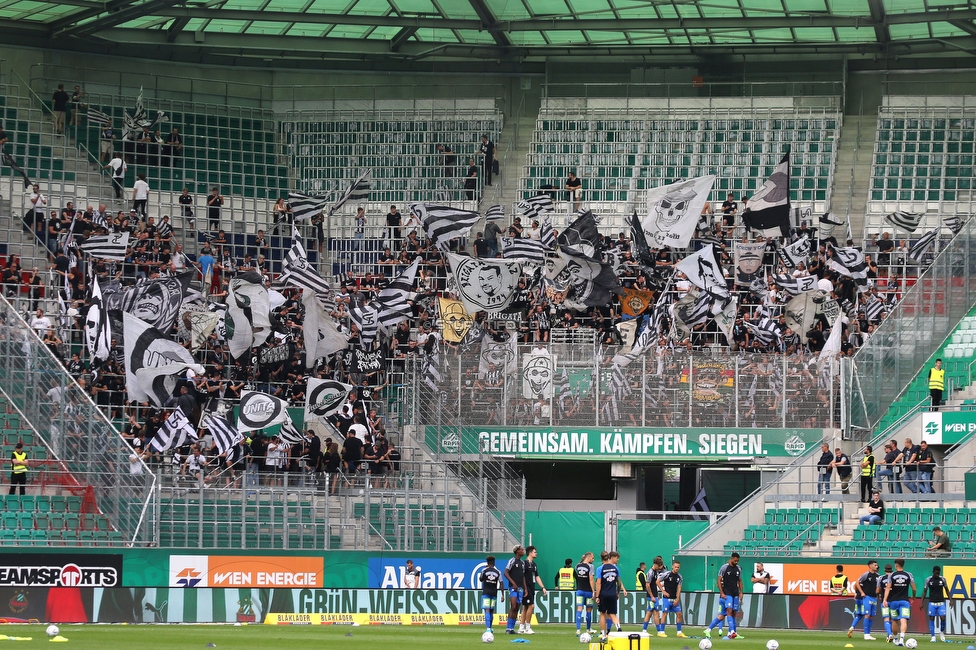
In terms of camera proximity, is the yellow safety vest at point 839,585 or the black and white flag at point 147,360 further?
the black and white flag at point 147,360

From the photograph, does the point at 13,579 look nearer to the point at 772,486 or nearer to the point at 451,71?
the point at 772,486

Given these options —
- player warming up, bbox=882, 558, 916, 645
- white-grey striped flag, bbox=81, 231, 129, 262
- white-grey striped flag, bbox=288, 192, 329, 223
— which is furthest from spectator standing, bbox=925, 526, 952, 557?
white-grey striped flag, bbox=81, 231, 129, 262

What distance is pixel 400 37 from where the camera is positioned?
161 ft

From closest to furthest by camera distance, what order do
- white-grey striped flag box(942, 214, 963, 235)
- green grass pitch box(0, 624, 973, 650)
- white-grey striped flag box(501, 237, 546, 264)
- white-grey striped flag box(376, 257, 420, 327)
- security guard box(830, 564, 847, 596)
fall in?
green grass pitch box(0, 624, 973, 650), security guard box(830, 564, 847, 596), white-grey striped flag box(376, 257, 420, 327), white-grey striped flag box(501, 237, 546, 264), white-grey striped flag box(942, 214, 963, 235)

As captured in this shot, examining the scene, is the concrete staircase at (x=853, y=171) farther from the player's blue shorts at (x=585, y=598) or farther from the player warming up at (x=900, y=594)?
the player's blue shorts at (x=585, y=598)

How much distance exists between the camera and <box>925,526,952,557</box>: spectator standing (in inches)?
1214

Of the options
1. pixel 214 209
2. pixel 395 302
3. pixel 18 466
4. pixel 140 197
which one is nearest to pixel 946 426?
pixel 395 302

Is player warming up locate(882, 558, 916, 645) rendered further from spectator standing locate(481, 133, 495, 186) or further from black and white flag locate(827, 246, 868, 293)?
spectator standing locate(481, 133, 495, 186)

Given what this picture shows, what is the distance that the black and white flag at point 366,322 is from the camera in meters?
38.8

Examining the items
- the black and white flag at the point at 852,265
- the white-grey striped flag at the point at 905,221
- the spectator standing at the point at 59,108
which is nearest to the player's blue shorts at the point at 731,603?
the black and white flag at the point at 852,265

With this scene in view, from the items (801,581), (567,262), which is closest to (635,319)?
(567,262)

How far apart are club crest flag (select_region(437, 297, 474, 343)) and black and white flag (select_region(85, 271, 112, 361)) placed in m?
9.20

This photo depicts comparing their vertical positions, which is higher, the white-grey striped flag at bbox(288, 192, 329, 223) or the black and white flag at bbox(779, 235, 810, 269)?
the white-grey striped flag at bbox(288, 192, 329, 223)

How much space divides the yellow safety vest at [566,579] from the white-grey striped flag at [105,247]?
555 inches
